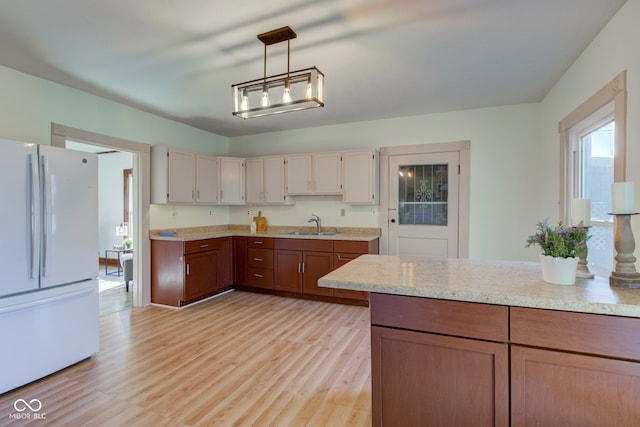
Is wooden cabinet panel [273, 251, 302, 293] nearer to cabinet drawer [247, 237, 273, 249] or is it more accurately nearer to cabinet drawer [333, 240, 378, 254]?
cabinet drawer [247, 237, 273, 249]

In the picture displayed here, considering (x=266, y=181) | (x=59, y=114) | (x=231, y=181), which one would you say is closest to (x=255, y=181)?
(x=266, y=181)

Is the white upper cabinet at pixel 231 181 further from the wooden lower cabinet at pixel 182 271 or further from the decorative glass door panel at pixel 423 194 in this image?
the decorative glass door panel at pixel 423 194

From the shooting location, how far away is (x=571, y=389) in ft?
4.06

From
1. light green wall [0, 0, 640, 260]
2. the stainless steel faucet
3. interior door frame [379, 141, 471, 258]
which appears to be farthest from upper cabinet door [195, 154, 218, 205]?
interior door frame [379, 141, 471, 258]

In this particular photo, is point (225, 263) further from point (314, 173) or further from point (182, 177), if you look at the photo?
point (314, 173)

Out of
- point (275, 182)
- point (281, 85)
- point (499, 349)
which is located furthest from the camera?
point (275, 182)

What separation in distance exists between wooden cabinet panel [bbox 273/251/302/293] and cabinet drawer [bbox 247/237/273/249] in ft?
0.49

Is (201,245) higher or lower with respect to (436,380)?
higher

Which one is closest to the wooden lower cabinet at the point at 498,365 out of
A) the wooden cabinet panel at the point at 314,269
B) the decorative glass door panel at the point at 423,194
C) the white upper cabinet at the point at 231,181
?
the wooden cabinet panel at the point at 314,269

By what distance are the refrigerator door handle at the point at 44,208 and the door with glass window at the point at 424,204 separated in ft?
11.8

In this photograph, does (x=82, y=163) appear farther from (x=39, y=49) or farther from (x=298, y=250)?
(x=298, y=250)

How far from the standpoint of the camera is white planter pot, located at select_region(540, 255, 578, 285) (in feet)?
4.56

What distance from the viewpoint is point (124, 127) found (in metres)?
3.79

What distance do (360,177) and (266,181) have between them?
1.47 m
